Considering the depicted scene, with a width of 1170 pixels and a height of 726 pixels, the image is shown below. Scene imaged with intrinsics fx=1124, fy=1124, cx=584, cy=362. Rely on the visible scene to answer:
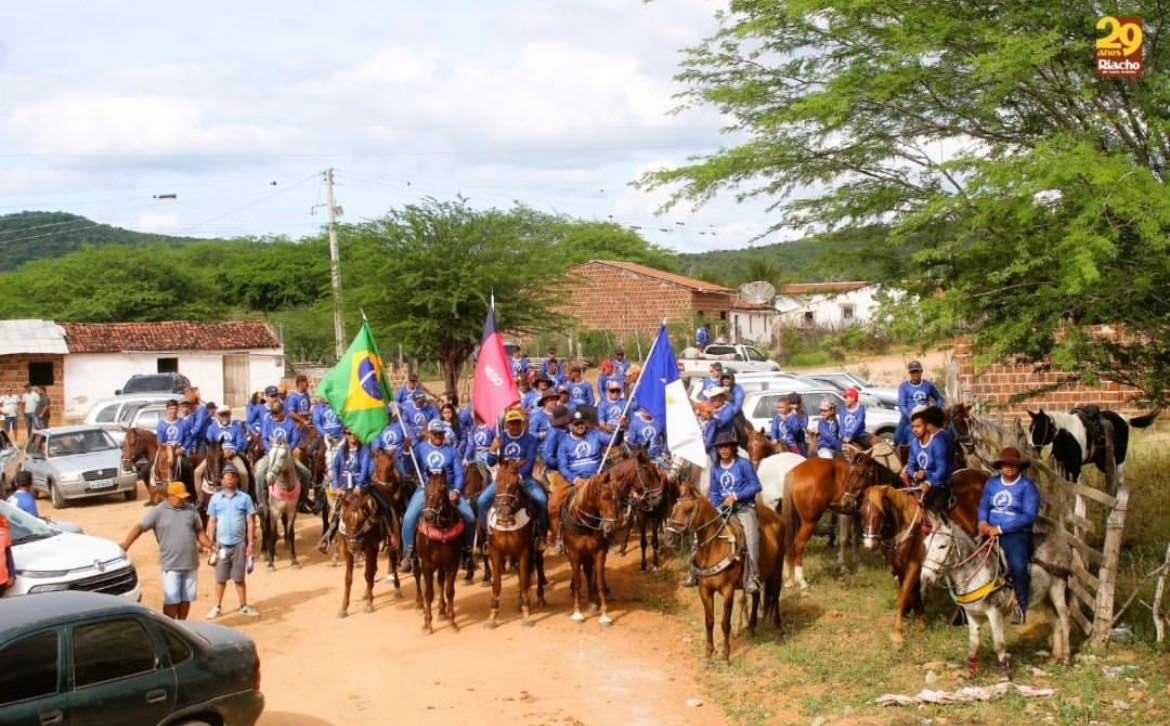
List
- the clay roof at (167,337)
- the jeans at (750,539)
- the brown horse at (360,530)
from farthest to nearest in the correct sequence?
1. the clay roof at (167,337)
2. the brown horse at (360,530)
3. the jeans at (750,539)

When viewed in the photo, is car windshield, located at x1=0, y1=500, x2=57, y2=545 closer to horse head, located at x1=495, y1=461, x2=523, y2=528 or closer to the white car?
the white car

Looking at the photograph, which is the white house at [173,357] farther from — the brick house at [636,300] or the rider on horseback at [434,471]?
the rider on horseback at [434,471]

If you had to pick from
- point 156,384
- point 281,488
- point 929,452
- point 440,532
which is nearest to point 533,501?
point 440,532

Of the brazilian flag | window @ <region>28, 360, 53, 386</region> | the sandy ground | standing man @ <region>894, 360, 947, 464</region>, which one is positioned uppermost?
window @ <region>28, 360, 53, 386</region>

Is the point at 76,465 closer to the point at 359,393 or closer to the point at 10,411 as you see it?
the point at 359,393

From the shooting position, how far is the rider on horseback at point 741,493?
11711 millimetres

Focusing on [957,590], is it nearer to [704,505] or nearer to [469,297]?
[704,505]

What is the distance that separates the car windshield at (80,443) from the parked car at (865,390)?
51.9 feet

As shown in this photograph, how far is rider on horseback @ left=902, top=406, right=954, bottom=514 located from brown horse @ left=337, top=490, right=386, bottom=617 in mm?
6383

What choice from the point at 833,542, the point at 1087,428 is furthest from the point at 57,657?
the point at 1087,428

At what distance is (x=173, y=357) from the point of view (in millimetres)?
45094

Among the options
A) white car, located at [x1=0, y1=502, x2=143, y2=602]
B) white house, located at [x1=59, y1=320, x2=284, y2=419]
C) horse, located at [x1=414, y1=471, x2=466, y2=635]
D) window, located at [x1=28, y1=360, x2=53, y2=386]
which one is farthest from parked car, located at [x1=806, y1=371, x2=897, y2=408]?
window, located at [x1=28, y1=360, x2=53, y2=386]

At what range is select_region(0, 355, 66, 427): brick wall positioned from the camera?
137 feet

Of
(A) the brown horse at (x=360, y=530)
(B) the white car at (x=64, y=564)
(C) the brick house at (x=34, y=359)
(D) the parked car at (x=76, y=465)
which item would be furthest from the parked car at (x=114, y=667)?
(C) the brick house at (x=34, y=359)
